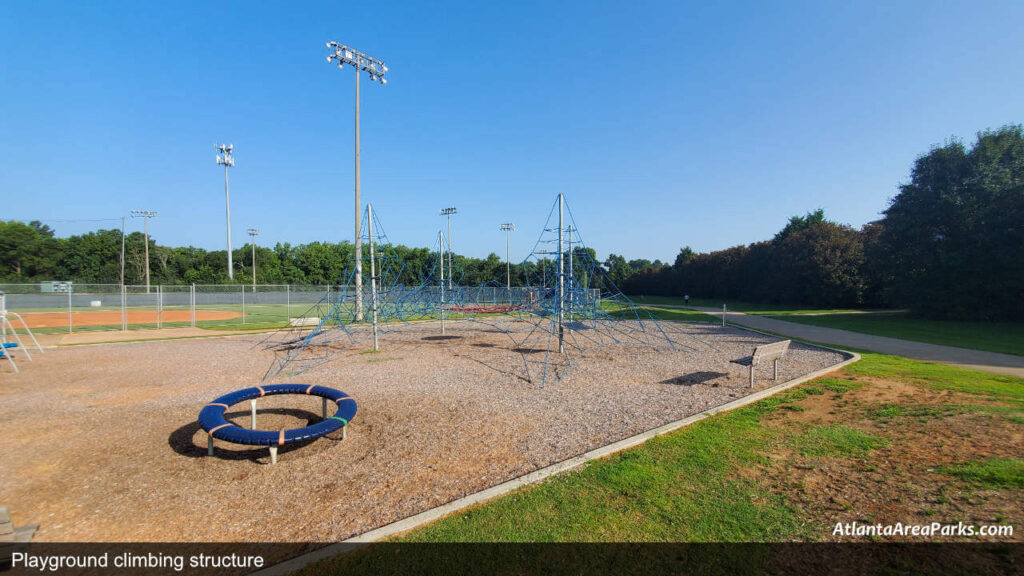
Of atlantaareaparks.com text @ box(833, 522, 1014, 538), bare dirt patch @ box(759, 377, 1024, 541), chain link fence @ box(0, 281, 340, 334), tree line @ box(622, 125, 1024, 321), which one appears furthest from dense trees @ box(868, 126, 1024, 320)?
chain link fence @ box(0, 281, 340, 334)

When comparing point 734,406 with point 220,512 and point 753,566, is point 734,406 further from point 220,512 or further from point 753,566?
point 220,512

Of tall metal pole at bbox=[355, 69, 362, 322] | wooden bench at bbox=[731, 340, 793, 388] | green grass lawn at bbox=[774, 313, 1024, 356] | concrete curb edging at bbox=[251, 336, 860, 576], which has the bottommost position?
green grass lawn at bbox=[774, 313, 1024, 356]

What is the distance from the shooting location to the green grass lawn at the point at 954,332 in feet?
47.0

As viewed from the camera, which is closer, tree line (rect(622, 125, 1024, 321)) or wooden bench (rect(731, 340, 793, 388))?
wooden bench (rect(731, 340, 793, 388))

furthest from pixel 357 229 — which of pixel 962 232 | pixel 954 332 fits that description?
pixel 962 232

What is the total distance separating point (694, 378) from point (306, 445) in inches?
298

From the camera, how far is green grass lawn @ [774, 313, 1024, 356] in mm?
14328

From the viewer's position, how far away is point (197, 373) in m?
9.77

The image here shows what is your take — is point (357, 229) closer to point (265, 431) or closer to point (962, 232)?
point (265, 431)

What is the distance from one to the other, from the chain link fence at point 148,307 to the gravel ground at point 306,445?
11931mm

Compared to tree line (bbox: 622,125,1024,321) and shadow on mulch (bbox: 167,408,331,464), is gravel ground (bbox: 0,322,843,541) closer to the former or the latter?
shadow on mulch (bbox: 167,408,331,464)

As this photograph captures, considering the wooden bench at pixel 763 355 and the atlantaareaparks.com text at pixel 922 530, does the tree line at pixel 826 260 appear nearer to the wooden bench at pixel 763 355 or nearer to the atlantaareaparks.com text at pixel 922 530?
the wooden bench at pixel 763 355

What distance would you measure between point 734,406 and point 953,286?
25.9 metres

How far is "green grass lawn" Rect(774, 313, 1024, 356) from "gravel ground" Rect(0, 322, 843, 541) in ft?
27.3
